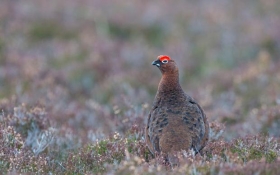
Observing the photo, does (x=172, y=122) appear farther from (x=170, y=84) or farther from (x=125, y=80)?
(x=125, y=80)

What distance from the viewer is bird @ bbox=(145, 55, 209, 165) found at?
706 centimetres

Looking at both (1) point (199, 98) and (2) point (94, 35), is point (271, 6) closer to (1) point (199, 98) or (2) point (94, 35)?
(2) point (94, 35)

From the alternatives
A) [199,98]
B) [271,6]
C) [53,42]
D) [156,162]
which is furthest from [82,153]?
[271,6]

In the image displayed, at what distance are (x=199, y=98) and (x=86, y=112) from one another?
2.79 meters

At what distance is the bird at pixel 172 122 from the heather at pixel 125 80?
282 mm

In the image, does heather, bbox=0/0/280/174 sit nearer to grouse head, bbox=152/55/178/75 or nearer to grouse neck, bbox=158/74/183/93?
grouse neck, bbox=158/74/183/93

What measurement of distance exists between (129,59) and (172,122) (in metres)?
9.22

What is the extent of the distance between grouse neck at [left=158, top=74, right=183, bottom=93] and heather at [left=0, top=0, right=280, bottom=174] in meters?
0.81

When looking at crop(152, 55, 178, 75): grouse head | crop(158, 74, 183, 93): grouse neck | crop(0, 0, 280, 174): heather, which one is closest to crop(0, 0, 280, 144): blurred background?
crop(0, 0, 280, 174): heather

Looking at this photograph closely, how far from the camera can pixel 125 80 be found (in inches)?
563

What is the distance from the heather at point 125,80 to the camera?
23.3 feet

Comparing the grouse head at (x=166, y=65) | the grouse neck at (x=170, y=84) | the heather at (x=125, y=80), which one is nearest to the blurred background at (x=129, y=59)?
the heather at (x=125, y=80)

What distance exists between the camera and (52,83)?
13.5 m

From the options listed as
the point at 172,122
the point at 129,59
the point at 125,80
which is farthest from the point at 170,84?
the point at 129,59
